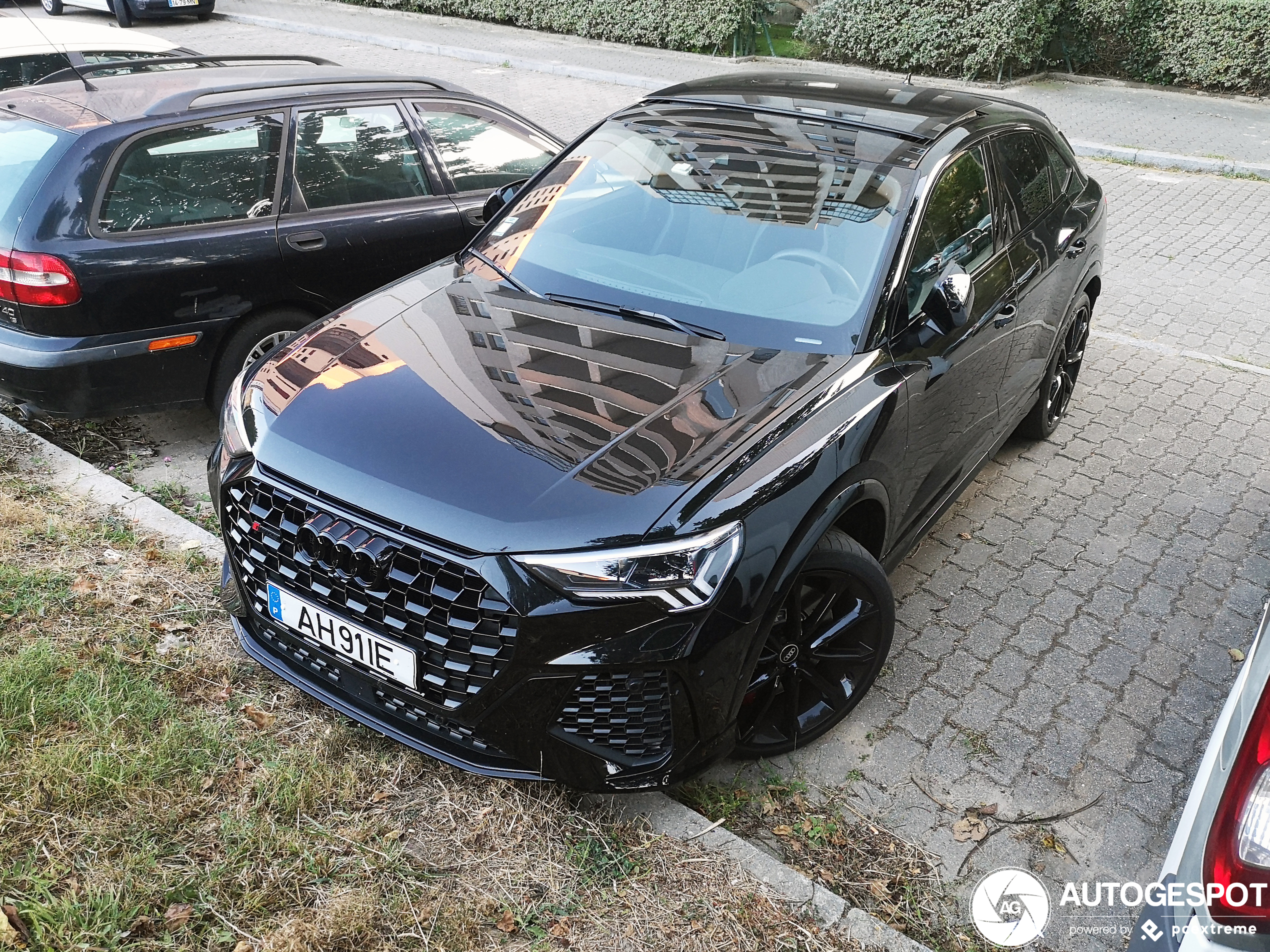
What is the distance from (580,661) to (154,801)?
130 cm

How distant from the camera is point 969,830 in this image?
3.08 metres

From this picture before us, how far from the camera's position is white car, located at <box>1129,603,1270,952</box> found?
1786 mm

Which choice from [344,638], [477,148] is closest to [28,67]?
[477,148]

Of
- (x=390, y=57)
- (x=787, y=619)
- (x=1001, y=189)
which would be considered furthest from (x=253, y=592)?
(x=390, y=57)

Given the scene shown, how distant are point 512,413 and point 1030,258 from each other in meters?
2.57

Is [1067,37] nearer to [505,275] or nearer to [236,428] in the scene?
[505,275]

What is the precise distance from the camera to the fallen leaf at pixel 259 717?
3188 mm

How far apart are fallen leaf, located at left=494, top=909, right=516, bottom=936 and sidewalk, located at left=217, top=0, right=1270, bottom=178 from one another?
32.9ft

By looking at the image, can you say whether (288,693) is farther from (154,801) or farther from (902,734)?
(902,734)

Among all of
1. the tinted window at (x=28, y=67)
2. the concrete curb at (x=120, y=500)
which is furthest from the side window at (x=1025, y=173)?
the tinted window at (x=28, y=67)

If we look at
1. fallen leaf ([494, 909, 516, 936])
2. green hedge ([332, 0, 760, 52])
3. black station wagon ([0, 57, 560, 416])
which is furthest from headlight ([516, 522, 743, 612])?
green hedge ([332, 0, 760, 52])

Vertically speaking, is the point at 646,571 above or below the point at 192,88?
below

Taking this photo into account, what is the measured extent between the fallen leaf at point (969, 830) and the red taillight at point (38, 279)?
385 cm

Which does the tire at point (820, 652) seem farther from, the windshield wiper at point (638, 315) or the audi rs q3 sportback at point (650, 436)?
the windshield wiper at point (638, 315)
